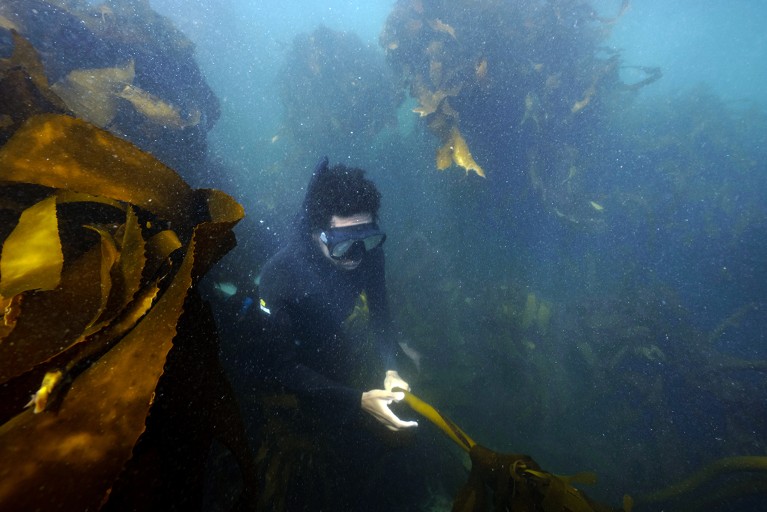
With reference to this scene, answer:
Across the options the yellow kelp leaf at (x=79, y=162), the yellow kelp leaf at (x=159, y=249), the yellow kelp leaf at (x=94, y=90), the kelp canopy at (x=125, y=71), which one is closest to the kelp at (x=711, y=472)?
the yellow kelp leaf at (x=159, y=249)

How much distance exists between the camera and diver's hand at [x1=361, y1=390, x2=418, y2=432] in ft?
8.47

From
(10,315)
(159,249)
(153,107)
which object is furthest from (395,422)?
(153,107)

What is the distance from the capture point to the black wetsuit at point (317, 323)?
276cm

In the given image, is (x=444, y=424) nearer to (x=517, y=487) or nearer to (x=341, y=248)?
(x=517, y=487)

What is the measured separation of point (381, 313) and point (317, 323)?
3.17 ft

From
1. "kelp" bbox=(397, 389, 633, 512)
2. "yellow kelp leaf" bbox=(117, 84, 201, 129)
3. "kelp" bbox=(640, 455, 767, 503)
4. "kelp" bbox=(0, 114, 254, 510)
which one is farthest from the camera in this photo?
"yellow kelp leaf" bbox=(117, 84, 201, 129)

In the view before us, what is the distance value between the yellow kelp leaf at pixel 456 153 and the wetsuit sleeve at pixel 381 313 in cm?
243

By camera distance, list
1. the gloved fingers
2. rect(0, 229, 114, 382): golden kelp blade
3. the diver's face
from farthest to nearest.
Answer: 1. the diver's face
2. the gloved fingers
3. rect(0, 229, 114, 382): golden kelp blade

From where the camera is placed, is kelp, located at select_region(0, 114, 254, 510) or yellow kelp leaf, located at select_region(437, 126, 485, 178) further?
yellow kelp leaf, located at select_region(437, 126, 485, 178)

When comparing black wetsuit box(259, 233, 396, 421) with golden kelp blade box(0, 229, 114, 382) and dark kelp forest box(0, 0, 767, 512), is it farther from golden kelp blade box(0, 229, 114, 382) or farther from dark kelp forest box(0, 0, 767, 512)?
golden kelp blade box(0, 229, 114, 382)

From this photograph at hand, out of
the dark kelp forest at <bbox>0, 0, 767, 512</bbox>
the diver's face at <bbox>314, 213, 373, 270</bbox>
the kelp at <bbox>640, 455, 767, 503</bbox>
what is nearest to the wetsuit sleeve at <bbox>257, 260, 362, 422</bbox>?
the dark kelp forest at <bbox>0, 0, 767, 512</bbox>

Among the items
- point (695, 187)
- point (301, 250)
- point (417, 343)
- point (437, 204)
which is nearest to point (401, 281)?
point (417, 343)

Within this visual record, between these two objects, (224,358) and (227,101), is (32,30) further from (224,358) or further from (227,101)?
(227,101)

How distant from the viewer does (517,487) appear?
6.47 ft
